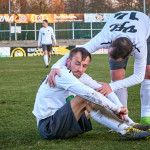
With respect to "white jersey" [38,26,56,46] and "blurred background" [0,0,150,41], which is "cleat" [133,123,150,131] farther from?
"blurred background" [0,0,150,41]

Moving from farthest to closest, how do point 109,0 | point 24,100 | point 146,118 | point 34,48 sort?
point 109,0 < point 34,48 < point 24,100 < point 146,118

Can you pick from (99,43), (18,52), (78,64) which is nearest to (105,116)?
(78,64)

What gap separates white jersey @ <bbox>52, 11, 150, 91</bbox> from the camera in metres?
5.21

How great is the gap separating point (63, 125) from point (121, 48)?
106 centimetres

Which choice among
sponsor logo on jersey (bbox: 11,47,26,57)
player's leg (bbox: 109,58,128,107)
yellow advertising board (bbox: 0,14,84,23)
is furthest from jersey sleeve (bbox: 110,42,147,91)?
yellow advertising board (bbox: 0,14,84,23)

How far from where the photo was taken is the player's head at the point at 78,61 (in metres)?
4.86

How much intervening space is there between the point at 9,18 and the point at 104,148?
4702 cm

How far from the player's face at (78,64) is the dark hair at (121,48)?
0.29m

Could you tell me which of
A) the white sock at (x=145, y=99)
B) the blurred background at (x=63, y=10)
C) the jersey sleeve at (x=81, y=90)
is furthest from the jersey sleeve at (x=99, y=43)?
the blurred background at (x=63, y=10)

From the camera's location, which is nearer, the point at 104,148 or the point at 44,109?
the point at 104,148

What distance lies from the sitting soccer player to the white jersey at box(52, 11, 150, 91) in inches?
11.1

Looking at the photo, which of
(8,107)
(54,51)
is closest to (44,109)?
(8,107)

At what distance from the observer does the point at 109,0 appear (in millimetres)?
69375

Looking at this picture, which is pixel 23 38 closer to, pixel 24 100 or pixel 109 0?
pixel 109 0
